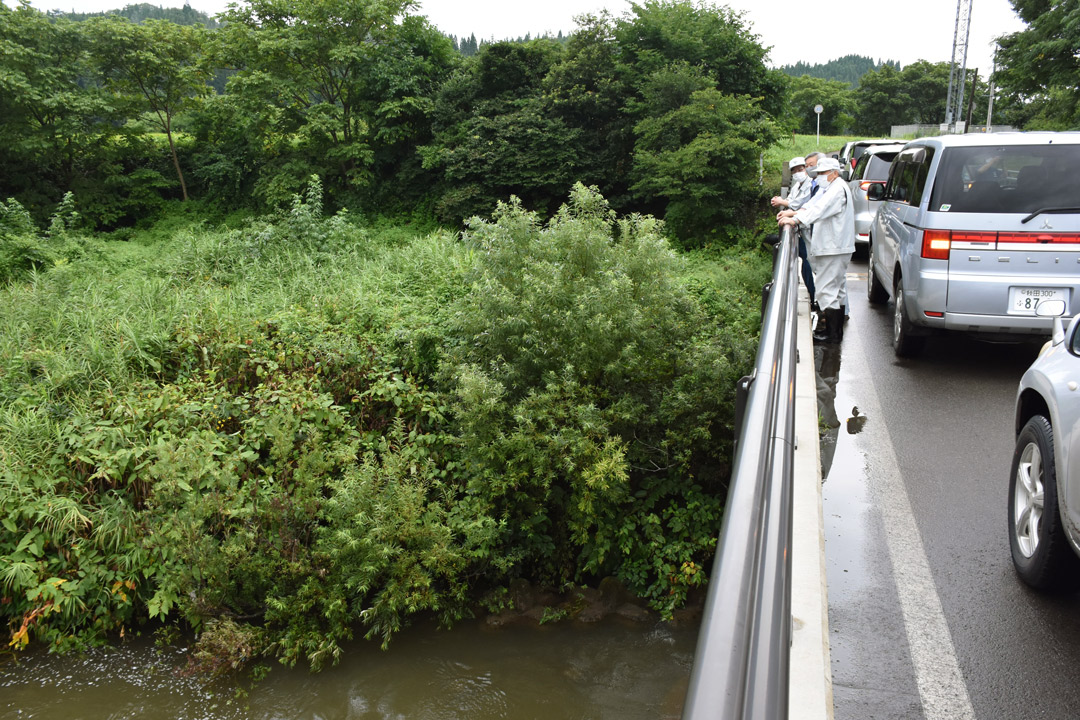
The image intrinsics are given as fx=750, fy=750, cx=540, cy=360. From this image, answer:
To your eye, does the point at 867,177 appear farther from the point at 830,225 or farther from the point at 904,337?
the point at 904,337

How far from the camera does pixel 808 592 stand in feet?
10.1

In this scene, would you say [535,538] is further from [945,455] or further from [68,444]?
[68,444]

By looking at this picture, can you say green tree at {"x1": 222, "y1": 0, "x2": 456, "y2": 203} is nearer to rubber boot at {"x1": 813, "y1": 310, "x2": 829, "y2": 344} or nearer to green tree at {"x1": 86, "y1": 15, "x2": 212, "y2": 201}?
green tree at {"x1": 86, "y1": 15, "x2": 212, "y2": 201}

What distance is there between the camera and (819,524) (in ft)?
12.1

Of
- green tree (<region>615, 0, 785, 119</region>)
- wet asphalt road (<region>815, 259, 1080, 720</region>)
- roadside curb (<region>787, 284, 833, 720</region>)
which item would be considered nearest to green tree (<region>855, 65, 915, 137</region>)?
green tree (<region>615, 0, 785, 119</region>)

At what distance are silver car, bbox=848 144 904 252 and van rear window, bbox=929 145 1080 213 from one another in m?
6.96

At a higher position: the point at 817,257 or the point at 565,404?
the point at 817,257

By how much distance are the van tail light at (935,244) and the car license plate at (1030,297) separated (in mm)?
643

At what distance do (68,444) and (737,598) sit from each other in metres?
8.26

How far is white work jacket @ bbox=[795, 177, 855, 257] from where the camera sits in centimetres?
739

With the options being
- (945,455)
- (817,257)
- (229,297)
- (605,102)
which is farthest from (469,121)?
(945,455)

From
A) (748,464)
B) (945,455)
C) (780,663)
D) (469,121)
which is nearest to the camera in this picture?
(780,663)

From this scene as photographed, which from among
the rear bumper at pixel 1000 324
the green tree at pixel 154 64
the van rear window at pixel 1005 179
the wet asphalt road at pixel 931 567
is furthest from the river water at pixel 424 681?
the green tree at pixel 154 64

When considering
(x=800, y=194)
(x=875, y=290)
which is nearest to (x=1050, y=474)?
(x=800, y=194)
